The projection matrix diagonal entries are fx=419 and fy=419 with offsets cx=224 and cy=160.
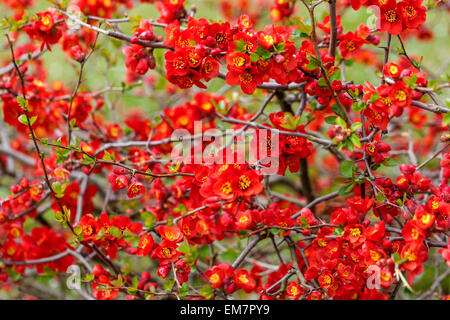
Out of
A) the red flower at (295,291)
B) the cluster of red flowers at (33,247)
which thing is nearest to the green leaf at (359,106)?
the red flower at (295,291)

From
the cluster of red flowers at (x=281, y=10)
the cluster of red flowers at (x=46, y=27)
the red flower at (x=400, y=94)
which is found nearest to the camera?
the red flower at (x=400, y=94)

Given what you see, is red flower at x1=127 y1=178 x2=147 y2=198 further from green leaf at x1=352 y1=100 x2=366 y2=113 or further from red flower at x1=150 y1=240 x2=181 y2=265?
green leaf at x1=352 y1=100 x2=366 y2=113

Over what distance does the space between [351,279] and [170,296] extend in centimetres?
46

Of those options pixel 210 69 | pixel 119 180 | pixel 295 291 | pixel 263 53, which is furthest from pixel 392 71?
pixel 119 180

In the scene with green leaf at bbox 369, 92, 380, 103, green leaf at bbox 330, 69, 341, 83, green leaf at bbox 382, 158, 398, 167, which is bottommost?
green leaf at bbox 382, 158, 398, 167

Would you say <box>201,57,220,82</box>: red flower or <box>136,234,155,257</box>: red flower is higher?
<box>201,57,220,82</box>: red flower

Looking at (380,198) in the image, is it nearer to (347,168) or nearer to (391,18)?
(347,168)

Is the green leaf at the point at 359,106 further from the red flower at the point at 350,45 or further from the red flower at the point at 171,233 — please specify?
the red flower at the point at 171,233

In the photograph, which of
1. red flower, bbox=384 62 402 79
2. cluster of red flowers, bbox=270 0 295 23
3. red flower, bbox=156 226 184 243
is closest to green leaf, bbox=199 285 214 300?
red flower, bbox=156 226 184 243

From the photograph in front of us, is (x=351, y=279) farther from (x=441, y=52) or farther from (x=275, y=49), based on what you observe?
(x=441, y=52)

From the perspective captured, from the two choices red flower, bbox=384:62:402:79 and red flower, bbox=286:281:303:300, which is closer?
red flower, bbox=384:62:402:79

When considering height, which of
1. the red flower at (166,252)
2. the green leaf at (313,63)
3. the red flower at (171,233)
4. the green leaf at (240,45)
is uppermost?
the green leaf at (240,45)

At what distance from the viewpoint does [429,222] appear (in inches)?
32.4
